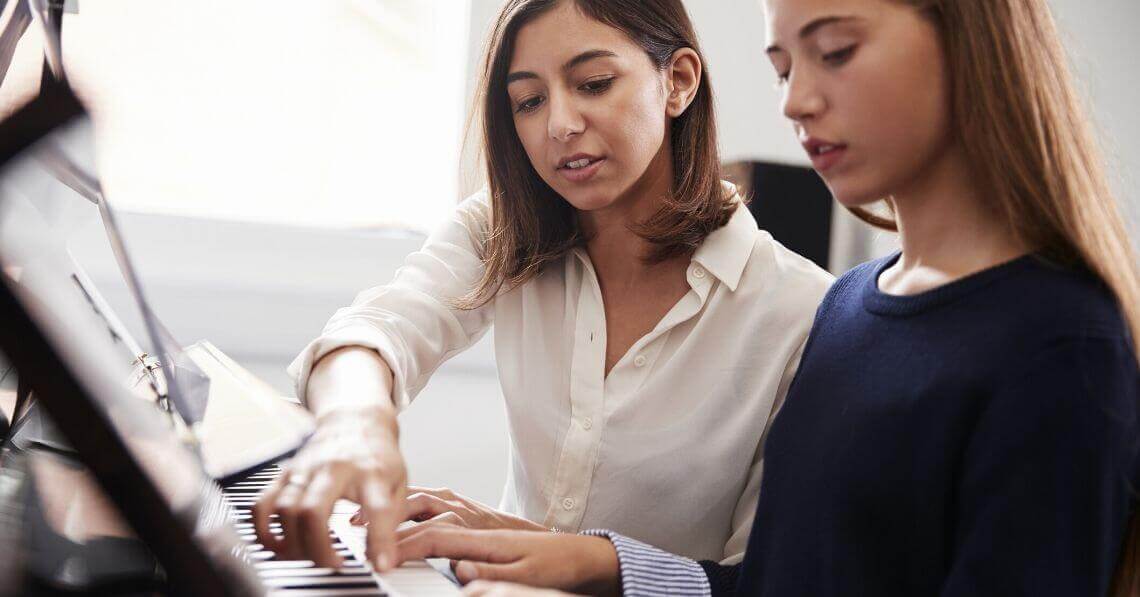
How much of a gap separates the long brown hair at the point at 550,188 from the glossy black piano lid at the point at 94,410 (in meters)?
0.81

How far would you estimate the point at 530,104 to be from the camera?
1.33 m

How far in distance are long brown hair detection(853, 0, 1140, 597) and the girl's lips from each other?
55 centimetres

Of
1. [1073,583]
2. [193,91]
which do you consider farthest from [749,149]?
[1073,583]

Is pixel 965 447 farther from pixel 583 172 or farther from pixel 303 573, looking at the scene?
pixel 583 172

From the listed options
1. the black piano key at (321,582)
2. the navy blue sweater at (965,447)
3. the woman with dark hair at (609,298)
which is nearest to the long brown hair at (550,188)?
the woman with dark hair at (609,298)

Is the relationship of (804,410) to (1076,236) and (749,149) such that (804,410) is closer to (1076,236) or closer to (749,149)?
(1076,236)

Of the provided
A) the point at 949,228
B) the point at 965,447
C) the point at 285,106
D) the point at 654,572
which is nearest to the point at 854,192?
the point at 949,228

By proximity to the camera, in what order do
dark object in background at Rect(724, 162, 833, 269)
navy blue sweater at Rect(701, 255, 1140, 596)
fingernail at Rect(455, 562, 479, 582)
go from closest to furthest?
navy blue sweater at Rect(701, 255, 1140, 596), fingernail at Rect(455, 562, 479, 582), dark object in background at Rect(724, 162, 833, 269)

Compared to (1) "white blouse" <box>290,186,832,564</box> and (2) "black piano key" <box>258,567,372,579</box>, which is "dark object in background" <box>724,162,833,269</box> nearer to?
(1) "white blouse" <box>290,186,832,564</box>

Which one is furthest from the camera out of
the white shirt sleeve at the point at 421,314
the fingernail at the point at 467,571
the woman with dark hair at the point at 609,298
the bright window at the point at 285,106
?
the bright window at the point at 285,106

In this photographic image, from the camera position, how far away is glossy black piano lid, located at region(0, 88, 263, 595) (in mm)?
446

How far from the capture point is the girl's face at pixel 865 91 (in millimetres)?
765

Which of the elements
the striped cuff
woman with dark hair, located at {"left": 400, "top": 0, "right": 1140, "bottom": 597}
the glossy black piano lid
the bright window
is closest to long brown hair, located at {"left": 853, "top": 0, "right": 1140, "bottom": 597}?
woman with dark hair, located at {"left": 400, "top": 0, "right": 1140, "bottom": 597}

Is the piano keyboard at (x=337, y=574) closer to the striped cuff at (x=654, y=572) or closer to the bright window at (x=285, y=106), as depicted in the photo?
the striped cuff at (x=654, y=572)
